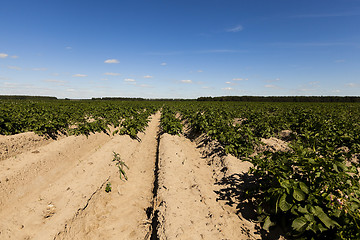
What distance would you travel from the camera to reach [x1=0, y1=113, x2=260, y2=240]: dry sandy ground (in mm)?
3697

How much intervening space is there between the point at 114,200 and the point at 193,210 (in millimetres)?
2731

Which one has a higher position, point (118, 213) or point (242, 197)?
point (242, 197)

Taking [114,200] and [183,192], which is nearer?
[183,192]

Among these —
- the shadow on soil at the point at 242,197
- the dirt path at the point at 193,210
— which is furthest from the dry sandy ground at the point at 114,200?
the shadow on soil at the point at 242,197

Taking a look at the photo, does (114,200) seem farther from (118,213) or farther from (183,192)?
(183,192)

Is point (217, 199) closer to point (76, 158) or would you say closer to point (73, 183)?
point (73, 183)

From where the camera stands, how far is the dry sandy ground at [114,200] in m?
3.70

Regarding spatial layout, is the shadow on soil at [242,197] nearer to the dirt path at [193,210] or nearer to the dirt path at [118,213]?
the dirt path at [193,210]

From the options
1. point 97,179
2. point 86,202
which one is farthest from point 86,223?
point 97,179

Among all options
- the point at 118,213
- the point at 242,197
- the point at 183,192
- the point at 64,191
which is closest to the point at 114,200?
the point at 118,213

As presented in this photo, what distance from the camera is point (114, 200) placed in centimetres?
533

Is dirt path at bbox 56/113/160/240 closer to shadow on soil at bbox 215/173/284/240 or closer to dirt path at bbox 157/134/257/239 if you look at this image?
dirt path at bbox 157/134/257/239

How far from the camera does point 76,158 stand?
8578 mm

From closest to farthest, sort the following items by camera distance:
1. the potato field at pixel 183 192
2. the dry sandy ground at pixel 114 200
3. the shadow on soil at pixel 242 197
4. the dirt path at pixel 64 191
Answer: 1. the potato field at pixel 183 192
2. the shadow on soil at pixel 242 197
3. the dry sandy ground at pixel 114 200
4. the dirt path at pixel 64 191
